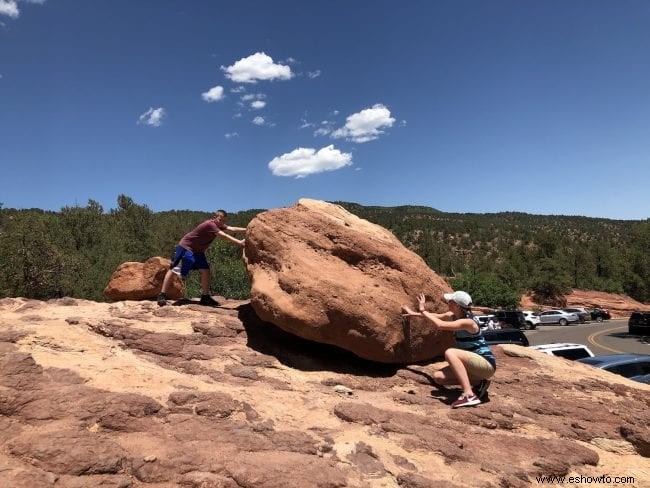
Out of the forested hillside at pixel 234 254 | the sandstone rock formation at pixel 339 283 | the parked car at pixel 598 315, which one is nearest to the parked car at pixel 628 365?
the sandstone rock formation at pixel 339 283

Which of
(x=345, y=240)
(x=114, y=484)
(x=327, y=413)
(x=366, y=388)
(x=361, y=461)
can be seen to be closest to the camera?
(x=114, y=484)

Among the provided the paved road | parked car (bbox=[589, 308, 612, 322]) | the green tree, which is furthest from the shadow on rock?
parked car (bbox=[589, 308, 612, 322])

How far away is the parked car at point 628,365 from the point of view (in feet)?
32.4

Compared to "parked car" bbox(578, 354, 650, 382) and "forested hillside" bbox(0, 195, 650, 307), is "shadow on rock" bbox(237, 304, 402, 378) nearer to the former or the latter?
"parked car" bbox(578, 354, 650, 382)

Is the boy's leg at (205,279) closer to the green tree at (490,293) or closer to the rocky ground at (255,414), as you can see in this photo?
the rocky ground at (255,414)

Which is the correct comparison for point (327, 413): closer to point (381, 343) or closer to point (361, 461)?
point (361, 461)

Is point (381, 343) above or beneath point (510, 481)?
above

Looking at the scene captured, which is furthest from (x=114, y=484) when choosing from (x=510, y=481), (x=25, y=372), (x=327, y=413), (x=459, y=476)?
(x=510, y=481)

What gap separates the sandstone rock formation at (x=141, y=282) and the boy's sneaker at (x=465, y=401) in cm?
534

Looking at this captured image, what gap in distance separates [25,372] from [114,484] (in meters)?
1.76

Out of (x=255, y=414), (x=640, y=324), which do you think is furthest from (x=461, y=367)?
(x=640, y=324)

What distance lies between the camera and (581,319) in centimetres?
4281

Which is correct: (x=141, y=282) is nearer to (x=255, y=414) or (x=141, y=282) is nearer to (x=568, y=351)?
(x=255, y=414)

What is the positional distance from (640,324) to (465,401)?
30.0 meters
